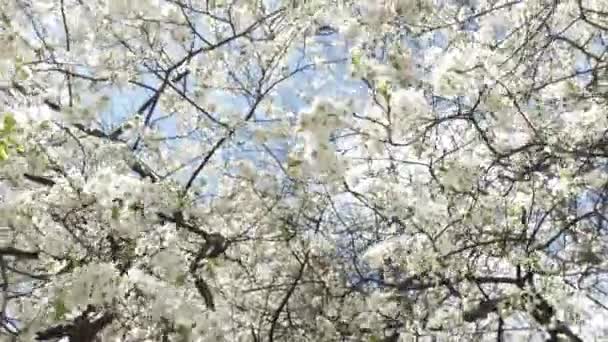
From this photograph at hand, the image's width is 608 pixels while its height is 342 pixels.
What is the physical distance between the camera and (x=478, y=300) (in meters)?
3.66

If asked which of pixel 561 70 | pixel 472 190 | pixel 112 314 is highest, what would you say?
pixel 561 70

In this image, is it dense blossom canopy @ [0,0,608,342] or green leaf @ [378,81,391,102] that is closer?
green leaf @ [378,81,391,102]

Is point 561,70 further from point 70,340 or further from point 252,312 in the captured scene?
point 70,340

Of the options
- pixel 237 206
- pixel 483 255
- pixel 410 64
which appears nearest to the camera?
pixel 410 64

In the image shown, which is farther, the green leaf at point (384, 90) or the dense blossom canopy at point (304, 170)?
the dense blossom canopy at point (304, 170)

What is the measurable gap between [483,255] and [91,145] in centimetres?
173

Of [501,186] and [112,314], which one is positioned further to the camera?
[501,186]

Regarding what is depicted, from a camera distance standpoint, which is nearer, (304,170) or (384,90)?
(384,90)

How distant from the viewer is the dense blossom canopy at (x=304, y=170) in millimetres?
3090

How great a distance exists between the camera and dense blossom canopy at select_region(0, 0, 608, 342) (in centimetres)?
309

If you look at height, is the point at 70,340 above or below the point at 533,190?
below

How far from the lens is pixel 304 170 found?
3.24m

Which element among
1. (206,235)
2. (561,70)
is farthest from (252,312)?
(561,70)

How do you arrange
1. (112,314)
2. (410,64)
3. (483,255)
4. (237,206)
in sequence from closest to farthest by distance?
(410,64), (112,314), (483,255), (237,206)
